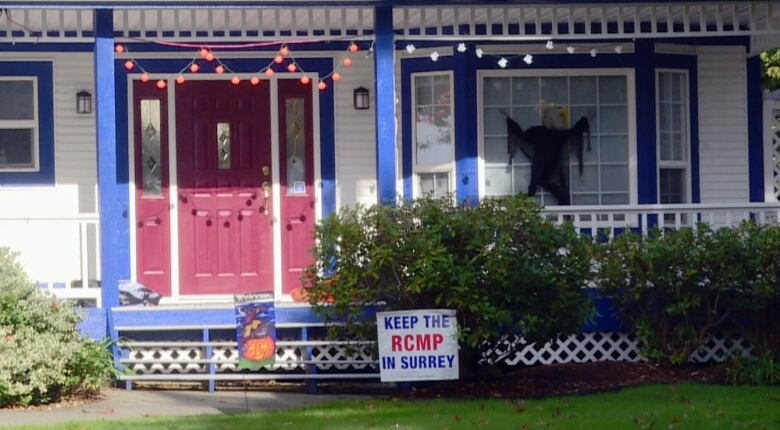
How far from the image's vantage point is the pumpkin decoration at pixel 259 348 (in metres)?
12.0

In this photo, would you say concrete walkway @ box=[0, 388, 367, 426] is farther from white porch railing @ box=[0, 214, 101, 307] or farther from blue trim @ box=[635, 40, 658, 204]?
blue trim @ box=[635, 40, 658, 204]

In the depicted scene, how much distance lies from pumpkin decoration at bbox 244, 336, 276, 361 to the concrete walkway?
36 cm

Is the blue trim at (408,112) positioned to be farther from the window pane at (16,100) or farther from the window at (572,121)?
the window pane at (16,100)

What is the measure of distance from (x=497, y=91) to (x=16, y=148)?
5257 mm

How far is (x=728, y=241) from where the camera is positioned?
12.0m

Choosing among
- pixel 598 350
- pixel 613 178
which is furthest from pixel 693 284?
pixel 613 178

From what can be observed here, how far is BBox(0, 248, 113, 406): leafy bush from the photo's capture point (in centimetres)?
1085

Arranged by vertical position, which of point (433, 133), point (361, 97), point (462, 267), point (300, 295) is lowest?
point (300, 295)

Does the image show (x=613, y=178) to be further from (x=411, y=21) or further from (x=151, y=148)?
(x=151, y=148)

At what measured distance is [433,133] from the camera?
14602 millimetres

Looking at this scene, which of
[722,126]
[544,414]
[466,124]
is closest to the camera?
[544,414]

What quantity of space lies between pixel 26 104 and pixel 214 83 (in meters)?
2.04

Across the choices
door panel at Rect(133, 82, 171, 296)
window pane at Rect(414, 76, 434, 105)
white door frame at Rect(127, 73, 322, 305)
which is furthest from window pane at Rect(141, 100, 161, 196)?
window pane at Rect(414, 76, 434, 105)

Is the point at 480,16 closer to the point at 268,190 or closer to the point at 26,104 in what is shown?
the point at 268,190
